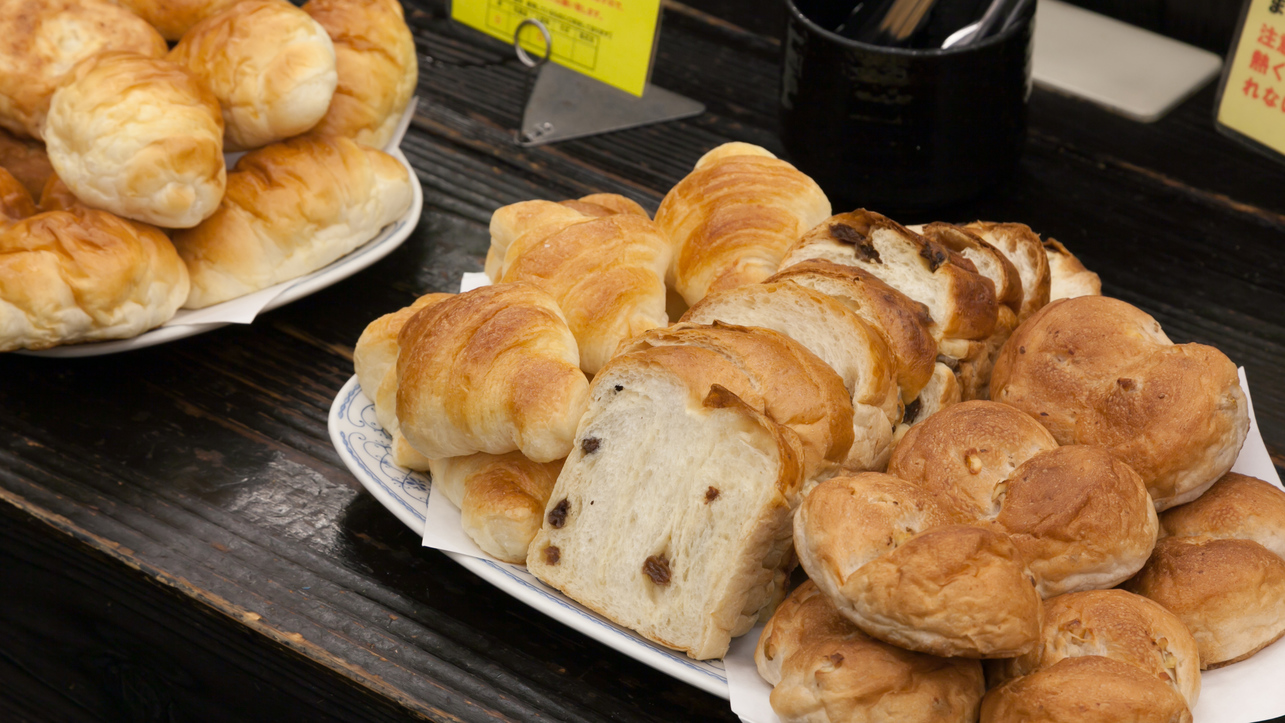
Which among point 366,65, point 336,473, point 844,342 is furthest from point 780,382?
point 366,65

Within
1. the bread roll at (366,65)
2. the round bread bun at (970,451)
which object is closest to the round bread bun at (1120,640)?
the round bread bun at (970,451)

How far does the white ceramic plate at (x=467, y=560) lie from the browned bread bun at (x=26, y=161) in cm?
63

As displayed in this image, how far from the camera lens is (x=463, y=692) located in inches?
46.8

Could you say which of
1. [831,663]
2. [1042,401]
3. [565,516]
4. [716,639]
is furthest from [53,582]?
[1042,401]

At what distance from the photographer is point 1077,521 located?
3.42ft

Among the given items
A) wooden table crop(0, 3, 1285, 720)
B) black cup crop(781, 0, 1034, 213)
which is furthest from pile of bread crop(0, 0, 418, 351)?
black cup crop(781, 0, 1034, 213)

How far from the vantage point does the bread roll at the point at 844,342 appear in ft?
3.88

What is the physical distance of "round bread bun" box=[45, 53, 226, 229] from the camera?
1.46m

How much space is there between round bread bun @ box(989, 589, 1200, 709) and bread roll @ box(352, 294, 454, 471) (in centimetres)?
73

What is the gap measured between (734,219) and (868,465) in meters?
0.43

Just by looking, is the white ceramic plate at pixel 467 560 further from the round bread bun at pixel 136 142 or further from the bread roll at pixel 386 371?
the round bread bun at pixel 136 142

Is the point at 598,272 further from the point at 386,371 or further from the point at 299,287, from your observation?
the point at 299,287

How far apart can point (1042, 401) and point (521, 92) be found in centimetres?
144

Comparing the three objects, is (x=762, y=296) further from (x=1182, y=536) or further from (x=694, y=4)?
(x=694, y=4)
